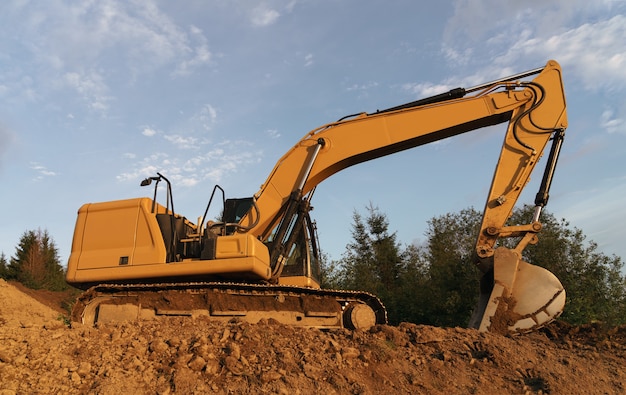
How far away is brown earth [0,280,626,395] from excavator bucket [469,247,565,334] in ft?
1.43

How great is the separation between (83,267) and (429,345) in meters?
5.93

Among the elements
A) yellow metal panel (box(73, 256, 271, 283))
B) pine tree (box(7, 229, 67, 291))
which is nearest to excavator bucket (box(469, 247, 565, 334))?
yellow metal panel (box(73, 256, 271, 283))

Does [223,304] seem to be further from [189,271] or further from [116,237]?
[116,237]

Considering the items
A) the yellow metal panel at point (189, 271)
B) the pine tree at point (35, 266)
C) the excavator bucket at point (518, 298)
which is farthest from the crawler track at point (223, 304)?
the pine tree at point (35, 266)

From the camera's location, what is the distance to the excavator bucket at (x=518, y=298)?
24.4 feet

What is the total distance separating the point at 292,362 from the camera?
580 centimetres

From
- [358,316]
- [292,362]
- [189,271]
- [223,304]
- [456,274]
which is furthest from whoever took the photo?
[456,274]

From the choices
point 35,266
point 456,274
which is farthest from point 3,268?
point 456,274

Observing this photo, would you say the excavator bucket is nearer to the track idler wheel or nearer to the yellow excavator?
the yellow excavator

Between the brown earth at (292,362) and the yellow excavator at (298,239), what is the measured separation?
1.15m

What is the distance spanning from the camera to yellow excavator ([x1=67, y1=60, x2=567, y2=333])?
7980 mm

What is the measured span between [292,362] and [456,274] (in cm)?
1654

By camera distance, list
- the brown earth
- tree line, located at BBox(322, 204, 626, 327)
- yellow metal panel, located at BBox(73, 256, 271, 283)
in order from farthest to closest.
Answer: tree line, located at BBox(322, 204, 626, 327)
yellow metal panel, located at BBox(73, 256, 271, 283)
the brown earth

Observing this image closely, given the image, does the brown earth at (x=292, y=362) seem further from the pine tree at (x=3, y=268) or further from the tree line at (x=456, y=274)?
the pine tree at (x=3, y=268)
